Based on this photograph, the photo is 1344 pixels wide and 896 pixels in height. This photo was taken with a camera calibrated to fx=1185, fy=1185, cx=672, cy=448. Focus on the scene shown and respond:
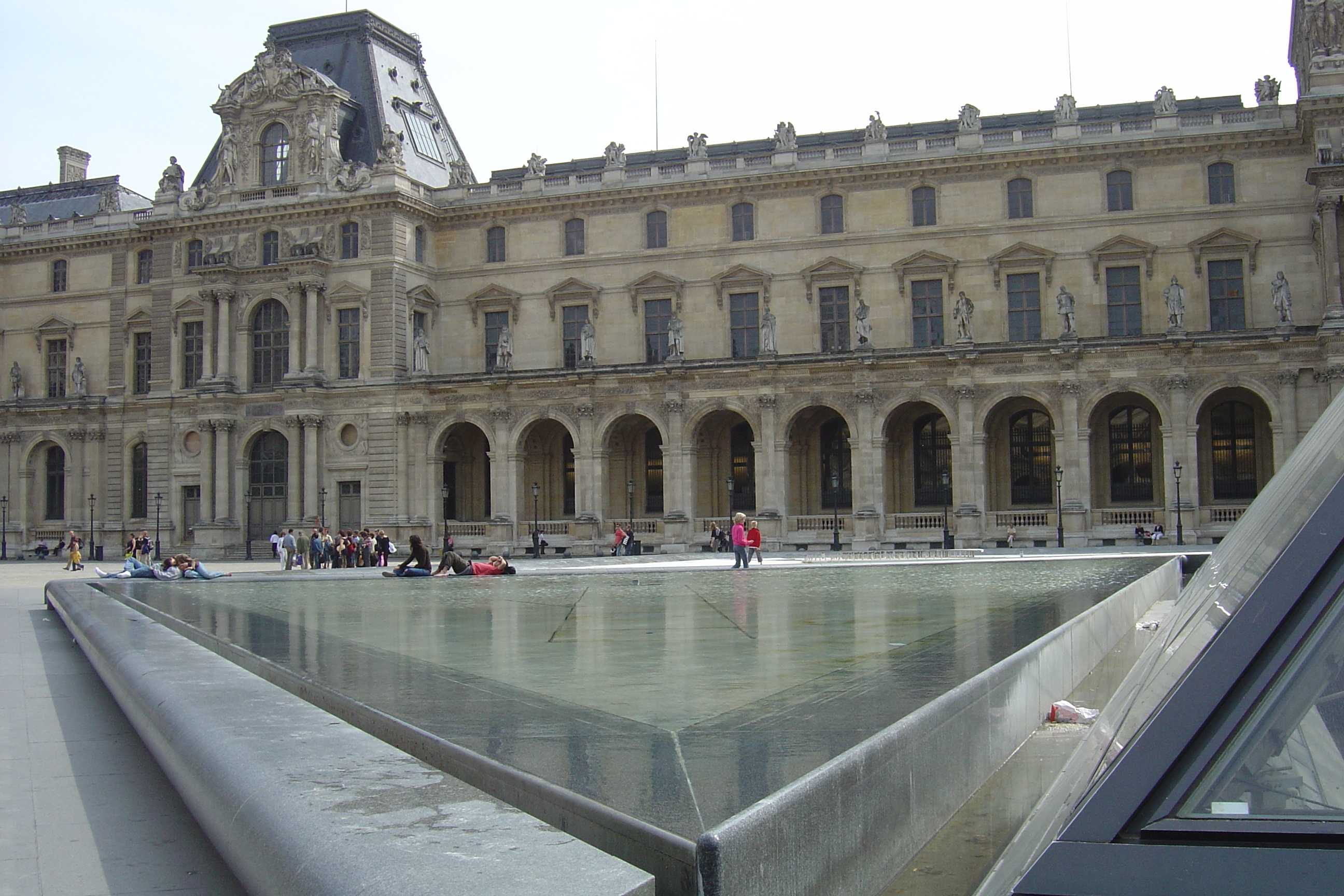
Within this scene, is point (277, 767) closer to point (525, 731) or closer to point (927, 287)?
point (525, 731)

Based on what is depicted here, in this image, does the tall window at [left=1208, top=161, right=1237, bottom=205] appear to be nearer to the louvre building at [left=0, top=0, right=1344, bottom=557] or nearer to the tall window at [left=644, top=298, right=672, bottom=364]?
the louvre building at [left=0, top=0, right=1344, bottom=557]

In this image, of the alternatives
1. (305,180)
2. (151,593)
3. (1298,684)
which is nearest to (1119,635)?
(1298,684)

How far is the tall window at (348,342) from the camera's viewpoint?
51.8 metres

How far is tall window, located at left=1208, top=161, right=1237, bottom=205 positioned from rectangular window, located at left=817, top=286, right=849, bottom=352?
14246mm

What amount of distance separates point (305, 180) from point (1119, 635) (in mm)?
47649

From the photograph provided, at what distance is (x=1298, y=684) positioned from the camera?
208 cm

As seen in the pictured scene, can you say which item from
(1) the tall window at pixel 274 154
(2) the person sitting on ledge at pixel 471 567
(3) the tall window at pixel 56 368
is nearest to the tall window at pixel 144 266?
(3) the tall window at pixel 56 368

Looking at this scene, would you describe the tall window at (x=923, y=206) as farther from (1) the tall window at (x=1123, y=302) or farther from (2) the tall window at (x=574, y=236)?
(2) the tall window at (x=574, y=236)

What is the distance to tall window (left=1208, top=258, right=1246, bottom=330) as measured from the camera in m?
45.0

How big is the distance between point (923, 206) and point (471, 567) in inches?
1134

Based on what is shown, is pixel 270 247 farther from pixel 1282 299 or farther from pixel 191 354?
pixel 1282 299

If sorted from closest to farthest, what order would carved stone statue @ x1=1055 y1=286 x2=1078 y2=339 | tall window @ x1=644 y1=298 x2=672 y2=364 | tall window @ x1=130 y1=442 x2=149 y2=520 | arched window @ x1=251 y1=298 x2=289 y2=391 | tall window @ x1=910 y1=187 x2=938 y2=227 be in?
carved stone statue @ x1=1055 y1=286 x2=1078 y2=339, tall window @ x1=910 y1=187 x2=938 y2=227, tall window @ x1=644 y1=298 x2=672 y2=364, arched window @ x1=251 y1=298 x2=289 y2=391, tall window @ x1=130 y1=442 x2=149 y2=520

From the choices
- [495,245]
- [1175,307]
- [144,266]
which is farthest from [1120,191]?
[144,266]

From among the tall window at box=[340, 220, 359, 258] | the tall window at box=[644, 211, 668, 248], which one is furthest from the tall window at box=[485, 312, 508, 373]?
the tall window at box=[644, 211, 668, 248]
